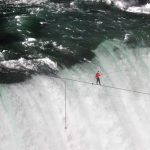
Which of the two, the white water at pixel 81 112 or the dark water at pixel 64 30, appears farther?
the dark water at pixel 64 30

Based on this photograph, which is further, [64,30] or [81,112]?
[64,30]

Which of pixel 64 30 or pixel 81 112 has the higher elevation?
pixel 64 30

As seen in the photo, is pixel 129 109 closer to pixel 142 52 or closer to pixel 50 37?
pixel 142 52

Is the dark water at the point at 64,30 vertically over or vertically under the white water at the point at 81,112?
over

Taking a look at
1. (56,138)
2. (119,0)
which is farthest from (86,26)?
(56,138)
